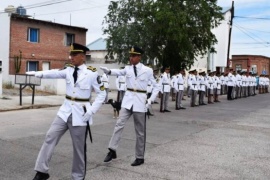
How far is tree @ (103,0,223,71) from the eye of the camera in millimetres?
24609

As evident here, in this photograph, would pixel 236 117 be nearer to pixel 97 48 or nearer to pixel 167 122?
pixel 167 122

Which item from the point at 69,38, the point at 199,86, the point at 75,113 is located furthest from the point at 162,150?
the point at 69,38

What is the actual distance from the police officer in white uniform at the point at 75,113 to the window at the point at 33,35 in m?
25.5

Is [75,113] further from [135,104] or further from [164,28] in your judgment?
[164,28]

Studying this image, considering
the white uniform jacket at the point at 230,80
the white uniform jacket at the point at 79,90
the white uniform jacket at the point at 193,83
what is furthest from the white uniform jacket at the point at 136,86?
the white uniform jacket at the point at 230,80

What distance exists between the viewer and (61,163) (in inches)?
251

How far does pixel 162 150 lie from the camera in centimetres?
771

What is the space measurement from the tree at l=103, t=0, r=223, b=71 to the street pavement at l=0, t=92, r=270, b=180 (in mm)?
12889

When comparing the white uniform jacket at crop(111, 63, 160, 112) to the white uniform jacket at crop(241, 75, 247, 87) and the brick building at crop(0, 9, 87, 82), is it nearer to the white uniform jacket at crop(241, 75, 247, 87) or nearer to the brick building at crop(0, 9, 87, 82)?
the white uniform jacket at crop(241, 75, 247, 87)

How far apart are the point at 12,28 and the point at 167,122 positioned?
64.5 feet

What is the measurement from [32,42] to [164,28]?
11.4 metres

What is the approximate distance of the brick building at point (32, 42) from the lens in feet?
91.8

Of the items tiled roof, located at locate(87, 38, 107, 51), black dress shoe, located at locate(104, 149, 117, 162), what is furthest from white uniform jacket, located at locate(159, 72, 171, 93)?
tiled roof, located at locate(87, 38, 107, 51)

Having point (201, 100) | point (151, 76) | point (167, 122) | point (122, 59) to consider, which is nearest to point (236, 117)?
point (167, 122)
